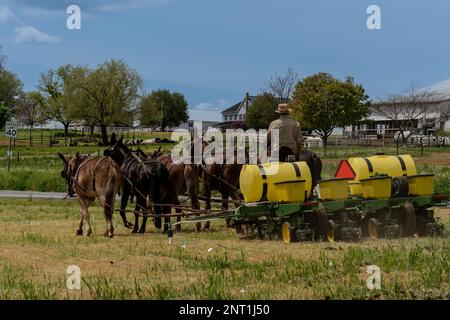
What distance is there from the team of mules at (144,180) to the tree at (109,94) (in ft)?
205

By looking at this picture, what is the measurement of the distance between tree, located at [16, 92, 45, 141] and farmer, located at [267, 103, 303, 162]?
10419cm

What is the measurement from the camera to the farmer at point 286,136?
14180 millimetres

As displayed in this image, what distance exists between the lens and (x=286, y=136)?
559 inches

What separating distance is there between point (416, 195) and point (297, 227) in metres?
2.85

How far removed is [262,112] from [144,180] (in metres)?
64.0

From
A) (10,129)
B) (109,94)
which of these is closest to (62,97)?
(109,94)

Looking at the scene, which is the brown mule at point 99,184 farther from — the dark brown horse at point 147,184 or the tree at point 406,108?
the tree at point 406,108

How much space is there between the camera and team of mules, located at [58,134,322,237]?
14930 mm

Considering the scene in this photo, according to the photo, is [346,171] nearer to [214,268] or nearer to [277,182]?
[277,182]

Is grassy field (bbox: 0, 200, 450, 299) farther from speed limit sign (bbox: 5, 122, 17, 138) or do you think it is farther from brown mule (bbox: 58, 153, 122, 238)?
speed limit sign (bbox: 5, 122, 17, 138)

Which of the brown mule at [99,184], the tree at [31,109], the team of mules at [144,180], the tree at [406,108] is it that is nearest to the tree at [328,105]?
the tree at [406,108]

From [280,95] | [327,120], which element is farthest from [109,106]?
[327,120]

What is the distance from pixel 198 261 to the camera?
34.0 feet
